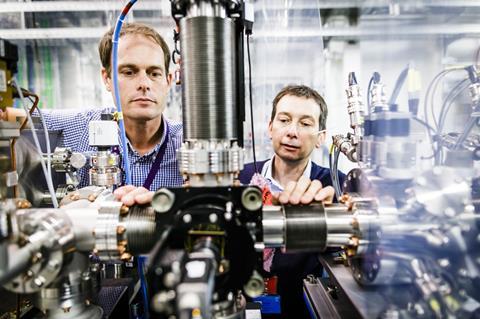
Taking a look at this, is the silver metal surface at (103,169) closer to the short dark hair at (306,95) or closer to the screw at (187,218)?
the screw at (187,218)

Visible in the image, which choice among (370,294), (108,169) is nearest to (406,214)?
(370,294)

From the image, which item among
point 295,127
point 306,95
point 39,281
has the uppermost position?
point 306,95

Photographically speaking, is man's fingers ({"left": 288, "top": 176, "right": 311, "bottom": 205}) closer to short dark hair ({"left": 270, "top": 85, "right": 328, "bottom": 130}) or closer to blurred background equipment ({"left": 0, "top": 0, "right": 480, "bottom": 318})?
blurred background equipment ({"left": 0, "top": 0, "right": 480, "bottom": 318})

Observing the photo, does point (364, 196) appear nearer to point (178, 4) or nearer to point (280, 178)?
point (178, 4)

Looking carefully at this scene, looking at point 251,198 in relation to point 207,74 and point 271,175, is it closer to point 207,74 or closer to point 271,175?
point 207,74

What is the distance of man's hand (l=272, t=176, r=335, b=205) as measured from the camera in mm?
599

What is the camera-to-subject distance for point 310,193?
613 mm

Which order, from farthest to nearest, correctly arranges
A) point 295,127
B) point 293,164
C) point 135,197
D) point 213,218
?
point 293,164 → point 295,127 → point 135,197 → point 213,218

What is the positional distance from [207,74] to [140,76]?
0.82 meters

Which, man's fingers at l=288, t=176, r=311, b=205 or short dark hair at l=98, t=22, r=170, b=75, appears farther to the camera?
short dark hair at l=98, t=22, r=170, b=75

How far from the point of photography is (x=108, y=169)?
0.86 metres

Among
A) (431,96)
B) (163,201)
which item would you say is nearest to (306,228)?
(163,201)

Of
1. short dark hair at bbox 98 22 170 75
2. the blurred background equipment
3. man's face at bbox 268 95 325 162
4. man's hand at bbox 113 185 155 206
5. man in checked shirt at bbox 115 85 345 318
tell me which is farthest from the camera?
man's face at bbox 268 95 325 162

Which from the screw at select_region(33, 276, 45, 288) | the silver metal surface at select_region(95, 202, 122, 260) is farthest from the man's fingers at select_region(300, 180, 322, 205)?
the screw at select_region(33, 276, 45, 288)
